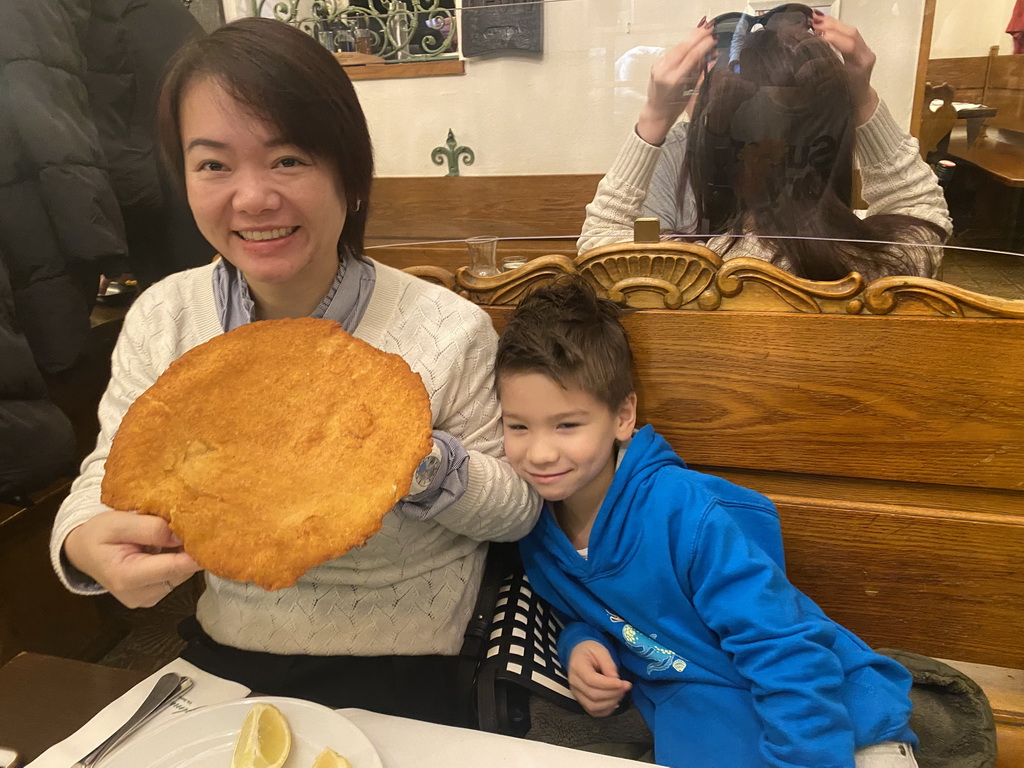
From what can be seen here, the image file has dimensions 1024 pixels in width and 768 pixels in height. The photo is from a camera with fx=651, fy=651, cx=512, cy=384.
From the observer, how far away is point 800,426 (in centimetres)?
113

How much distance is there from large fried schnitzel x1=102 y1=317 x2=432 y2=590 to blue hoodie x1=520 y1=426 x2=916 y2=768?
0.46m

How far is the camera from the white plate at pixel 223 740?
697 mm

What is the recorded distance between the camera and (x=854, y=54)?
0.99 metres

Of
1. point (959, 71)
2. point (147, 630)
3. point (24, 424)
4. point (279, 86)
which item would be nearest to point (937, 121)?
point (959, 71)

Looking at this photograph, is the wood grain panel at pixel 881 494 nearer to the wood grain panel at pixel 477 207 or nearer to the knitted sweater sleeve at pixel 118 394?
the wood grain panel at pixel 477 207

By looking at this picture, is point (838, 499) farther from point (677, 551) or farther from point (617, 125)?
point (617, 125)

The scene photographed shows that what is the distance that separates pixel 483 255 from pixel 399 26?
0.45 m

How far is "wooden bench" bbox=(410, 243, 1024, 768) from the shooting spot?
1.04m

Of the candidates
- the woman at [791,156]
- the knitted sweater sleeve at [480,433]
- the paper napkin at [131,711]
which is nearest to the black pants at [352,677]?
the paper napkin at [131,711]

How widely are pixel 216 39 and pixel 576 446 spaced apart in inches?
30.2

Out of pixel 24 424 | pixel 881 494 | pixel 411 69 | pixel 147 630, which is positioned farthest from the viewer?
pixel 147 630

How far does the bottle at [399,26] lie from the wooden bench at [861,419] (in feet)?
1.40

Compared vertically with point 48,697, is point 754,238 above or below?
above

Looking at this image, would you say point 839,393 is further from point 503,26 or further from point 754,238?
point 503,26
